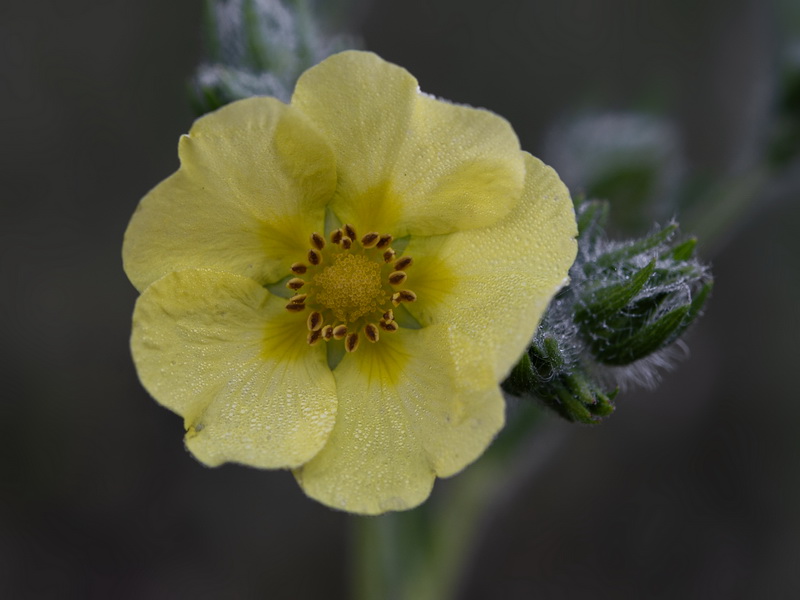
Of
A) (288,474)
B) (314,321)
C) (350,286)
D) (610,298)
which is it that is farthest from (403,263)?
(288,474)

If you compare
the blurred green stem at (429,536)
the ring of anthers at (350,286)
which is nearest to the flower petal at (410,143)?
the ring of anthers at (350,286)

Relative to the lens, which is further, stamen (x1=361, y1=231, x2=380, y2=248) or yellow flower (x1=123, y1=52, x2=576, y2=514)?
stamen (x1=361, y1=231, x2=380, y2=248)

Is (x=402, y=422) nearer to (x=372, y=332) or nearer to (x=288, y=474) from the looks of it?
(x=372, y=332)

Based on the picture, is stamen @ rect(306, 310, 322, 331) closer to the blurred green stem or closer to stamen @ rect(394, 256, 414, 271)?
stamen @ rect(394, 256, 414, 271)

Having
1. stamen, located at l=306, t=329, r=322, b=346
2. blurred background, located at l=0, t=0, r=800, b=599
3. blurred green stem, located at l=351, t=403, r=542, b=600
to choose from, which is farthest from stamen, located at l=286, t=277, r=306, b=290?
blurred background, located at l=0, t=0, r=800, b=599

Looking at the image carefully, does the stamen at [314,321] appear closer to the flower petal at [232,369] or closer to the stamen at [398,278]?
the flower petal at [232,369]

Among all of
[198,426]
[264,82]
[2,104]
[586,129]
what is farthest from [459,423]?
[2,104]
